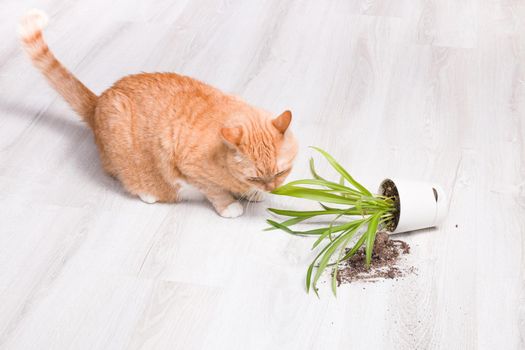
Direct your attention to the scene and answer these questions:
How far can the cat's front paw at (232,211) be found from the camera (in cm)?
203

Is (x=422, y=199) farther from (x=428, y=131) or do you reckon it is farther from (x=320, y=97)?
(x=320, y=97)

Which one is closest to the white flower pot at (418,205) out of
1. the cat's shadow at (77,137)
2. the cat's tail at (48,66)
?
the cat's shadow at (77,137)

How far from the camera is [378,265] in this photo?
6.11ft

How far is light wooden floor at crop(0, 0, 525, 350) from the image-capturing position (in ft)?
5.69

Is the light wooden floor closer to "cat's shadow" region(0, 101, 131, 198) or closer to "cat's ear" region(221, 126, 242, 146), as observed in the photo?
"cat's shadow" region(0, 101, 131, 198)

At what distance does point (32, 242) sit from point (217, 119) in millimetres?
683

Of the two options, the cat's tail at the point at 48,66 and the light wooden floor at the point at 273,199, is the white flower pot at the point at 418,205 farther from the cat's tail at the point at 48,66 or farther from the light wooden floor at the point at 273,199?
the cat's tail at the point at 48,66

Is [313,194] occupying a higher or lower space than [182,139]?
lower

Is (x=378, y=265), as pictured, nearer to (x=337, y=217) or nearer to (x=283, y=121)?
(x=337, y=217)

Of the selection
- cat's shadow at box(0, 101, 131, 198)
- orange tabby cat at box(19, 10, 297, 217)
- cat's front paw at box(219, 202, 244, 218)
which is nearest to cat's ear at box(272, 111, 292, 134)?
orange tabby cat at box(19, 10, 297, 217)

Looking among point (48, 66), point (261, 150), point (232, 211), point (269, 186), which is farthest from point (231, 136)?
point (48, 66)

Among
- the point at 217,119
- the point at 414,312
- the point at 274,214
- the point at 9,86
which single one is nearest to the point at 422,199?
the point at 414,312

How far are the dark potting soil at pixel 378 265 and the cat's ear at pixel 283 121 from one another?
1.37ft

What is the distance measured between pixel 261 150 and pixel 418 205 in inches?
19.0
